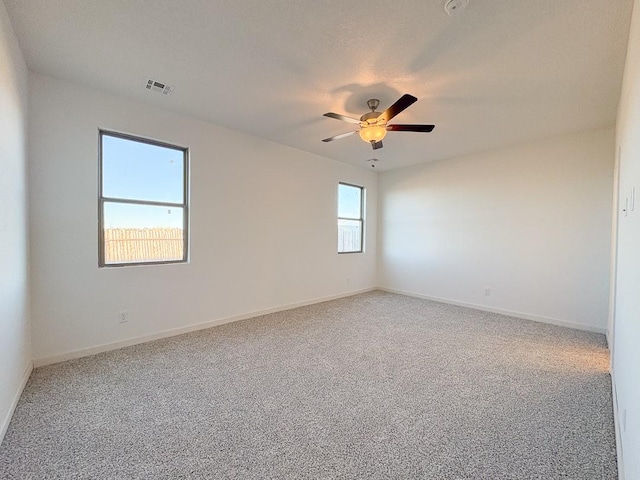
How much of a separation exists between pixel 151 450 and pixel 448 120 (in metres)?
4.02

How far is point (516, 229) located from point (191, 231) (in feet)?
15.2

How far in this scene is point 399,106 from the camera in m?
2.47

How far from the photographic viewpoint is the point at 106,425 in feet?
5.96

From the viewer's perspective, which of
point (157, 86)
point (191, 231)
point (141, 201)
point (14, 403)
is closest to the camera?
point (14, 403)

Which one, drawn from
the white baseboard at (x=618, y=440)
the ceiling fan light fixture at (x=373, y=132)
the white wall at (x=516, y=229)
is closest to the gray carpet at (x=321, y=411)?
the white baseboard at (x=618, y=440)

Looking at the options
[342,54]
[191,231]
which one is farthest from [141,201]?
[342,54]

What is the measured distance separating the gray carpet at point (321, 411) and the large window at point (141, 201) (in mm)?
1045

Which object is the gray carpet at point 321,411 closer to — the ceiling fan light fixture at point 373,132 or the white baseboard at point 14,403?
the white baseboard at point 14,403

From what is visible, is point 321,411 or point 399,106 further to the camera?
point 399,106

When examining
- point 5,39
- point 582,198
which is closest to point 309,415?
point 5,39

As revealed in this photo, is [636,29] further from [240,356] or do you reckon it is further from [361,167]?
[361,167]

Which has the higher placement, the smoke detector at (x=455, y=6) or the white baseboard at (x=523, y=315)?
the smoke detector at (x=455, y=6)

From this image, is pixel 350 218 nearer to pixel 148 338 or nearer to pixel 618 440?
pixel 148 338

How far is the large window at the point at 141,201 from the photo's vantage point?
9.89 feet
